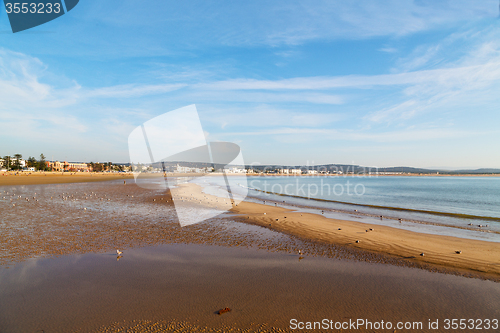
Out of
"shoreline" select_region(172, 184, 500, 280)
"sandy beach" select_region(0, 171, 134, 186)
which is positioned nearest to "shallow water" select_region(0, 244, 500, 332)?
"shoreline" select_region(172, 184, 500, 280)

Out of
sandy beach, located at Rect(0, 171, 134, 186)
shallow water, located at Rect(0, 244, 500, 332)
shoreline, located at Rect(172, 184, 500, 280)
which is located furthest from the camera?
sandy beach, located at Rect(0, 171, 134, 186)

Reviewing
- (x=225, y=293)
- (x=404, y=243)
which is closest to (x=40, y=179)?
(x=225, y=293)

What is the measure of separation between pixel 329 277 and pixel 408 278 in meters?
2.49

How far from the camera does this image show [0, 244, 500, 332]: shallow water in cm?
540

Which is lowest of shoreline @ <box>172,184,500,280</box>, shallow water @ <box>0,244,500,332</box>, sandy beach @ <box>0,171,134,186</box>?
shoreline @ <box>172,184,500,280</box>

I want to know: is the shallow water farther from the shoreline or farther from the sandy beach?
the sandy beach

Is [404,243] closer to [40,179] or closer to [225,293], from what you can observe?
[225,293]

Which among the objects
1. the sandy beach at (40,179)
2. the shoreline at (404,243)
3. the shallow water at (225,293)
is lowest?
the shoreline at (404,243)

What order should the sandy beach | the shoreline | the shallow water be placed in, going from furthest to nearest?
the sandy beach → the shoreline → the shallow water

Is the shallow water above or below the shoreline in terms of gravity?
above

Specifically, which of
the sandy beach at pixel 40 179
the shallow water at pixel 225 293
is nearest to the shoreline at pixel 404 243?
the shallow water at pixel 225 293

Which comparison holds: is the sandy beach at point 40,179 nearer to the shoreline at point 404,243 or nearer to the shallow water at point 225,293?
the shallow water at point 225,293

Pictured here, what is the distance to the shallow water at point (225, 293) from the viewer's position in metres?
5.40

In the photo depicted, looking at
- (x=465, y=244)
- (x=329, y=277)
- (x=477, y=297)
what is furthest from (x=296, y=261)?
(x=465, y=244)
